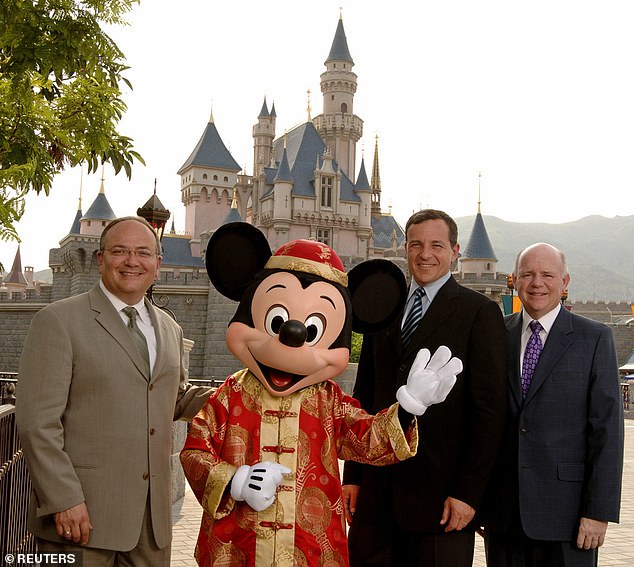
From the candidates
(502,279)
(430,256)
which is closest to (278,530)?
(430,256)

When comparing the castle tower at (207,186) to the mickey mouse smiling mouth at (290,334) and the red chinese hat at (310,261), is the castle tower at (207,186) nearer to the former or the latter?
the red chinese hat at (310,261)

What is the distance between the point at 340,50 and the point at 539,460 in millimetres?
44543

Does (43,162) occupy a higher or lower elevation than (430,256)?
higher

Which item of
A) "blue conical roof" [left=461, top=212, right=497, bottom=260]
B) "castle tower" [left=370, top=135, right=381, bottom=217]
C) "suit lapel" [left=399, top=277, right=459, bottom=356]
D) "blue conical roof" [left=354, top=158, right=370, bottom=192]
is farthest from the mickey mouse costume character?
"castle tower" [left=370, top=135, right=381, bottom=217]

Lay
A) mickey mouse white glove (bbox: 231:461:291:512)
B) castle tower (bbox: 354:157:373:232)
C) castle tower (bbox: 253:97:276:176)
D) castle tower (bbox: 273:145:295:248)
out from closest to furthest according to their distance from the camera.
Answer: mickey mouse white glove (bbox: 231:461:291:512)
castle tower (bbox: 273:145:295:248)
castle tower (bbox: 354:157:373:232)
castle tower (bbox: 253:97:276:176)

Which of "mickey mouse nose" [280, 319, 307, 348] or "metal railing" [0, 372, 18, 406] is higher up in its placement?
"mickey mouse nose" [280, 319, 307, 348]

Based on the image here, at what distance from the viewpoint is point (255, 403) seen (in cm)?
280

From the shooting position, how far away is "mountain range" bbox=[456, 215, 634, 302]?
448ft

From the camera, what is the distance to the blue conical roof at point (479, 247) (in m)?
34.8

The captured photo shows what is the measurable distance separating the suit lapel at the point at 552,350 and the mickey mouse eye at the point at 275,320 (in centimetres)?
107

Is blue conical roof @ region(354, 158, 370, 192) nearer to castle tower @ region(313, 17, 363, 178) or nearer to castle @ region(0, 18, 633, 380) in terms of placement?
castle @ region(0, 18, 633, 380)

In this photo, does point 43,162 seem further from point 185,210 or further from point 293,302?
point 185,210

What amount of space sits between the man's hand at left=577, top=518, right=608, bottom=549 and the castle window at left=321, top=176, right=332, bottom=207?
3583 cm

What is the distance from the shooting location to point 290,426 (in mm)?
2748
